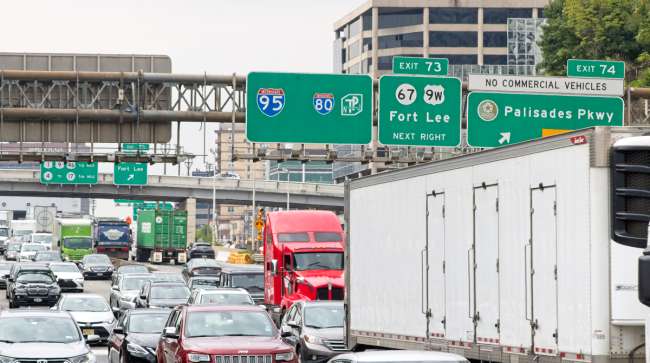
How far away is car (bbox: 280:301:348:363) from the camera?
26.7 m

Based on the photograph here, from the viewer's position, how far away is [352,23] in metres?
175

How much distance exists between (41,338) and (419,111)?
20527 mm

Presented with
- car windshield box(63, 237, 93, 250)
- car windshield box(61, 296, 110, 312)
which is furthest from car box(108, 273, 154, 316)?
car windshield box(63, 237, 93, 250)

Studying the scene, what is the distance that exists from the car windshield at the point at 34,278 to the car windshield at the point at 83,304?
1395 centimetres

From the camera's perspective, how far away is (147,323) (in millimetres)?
27781

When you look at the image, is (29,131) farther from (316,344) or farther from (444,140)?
(316,344)

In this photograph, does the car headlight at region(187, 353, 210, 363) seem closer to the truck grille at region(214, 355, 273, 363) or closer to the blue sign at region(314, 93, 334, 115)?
the truck grille at region(214, 355, 273, 363)

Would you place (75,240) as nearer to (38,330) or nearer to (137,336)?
(137,336)

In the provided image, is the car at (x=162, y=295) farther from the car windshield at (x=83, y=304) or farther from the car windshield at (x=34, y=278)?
the car windshield at (x=34, y=278)

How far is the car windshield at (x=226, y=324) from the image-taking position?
21828 mm

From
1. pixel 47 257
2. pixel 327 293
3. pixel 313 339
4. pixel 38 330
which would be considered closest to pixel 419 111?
pixel 327 293

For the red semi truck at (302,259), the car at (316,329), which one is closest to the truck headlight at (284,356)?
the car at (316,329)

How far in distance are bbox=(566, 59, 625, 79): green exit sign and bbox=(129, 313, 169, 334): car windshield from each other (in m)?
18.0

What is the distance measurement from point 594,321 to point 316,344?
13.0 m
